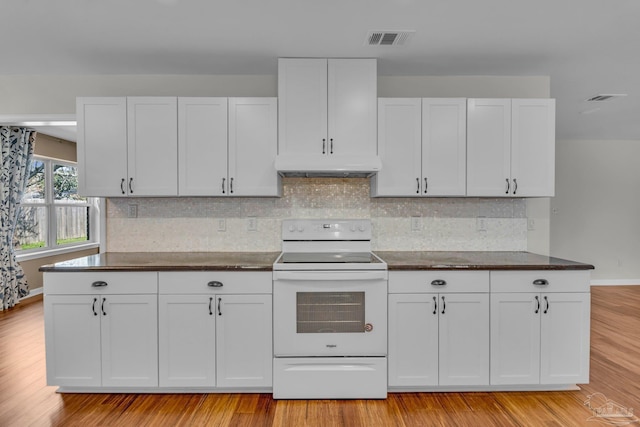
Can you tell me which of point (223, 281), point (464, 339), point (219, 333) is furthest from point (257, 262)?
point (464, 339)

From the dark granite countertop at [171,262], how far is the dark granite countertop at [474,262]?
0.92 meters

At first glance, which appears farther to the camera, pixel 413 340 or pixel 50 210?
pixel 50 210

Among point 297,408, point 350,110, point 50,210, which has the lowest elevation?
point 297,408

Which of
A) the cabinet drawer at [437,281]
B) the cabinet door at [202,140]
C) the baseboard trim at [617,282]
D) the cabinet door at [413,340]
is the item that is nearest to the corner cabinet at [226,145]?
the cabinet door at [202,140]

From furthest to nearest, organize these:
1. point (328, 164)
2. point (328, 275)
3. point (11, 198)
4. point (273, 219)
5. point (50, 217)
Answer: point (50, 217) → point (11, 198) → point (273, 219) → point (328, 164) → point (328, 275)

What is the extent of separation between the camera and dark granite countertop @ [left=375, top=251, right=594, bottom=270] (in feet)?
7.95

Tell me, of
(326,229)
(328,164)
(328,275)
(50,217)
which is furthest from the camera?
(50,217)

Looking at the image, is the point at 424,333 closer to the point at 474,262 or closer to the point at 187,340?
the point at 474,262

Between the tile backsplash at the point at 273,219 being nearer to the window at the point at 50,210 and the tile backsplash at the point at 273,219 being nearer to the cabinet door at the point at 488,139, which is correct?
the cabinet door at the point at 488,139

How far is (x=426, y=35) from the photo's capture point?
2.46 m

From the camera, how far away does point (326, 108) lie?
2773 millimetres

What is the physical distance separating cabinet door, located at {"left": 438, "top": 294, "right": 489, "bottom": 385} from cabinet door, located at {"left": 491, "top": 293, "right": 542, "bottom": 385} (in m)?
0.06

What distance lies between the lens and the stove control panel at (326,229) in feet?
9.89

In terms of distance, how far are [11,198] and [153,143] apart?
Result: 3.22 meters
